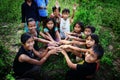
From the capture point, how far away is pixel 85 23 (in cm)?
730

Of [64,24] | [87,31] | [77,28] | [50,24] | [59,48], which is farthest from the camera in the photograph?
[64,24]

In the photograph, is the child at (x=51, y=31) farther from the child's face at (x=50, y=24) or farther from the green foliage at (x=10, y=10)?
the green foliage at (x=10, y=10)

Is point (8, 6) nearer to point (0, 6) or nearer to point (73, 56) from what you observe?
point (0, 6)

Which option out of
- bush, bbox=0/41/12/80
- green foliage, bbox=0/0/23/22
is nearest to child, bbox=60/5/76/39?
bush, bbox=0/41/12/80

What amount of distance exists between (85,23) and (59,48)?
2.30m

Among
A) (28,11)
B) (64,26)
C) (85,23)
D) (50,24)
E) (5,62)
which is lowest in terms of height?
(5,62)

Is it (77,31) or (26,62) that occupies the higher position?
(77,31)

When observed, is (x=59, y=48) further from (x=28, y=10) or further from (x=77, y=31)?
(x=28, y=10)

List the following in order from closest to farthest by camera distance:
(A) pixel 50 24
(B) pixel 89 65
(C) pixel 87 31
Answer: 1. (B) pixel 89 65
2. (C) pixel 87 31
3. (A) pixel 50 24

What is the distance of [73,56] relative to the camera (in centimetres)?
586

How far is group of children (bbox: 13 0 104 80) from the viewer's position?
4.46 meters

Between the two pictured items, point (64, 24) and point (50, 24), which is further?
point (64, 24)

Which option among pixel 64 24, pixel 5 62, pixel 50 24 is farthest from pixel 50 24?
pixel 5 62

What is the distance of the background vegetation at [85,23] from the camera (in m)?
5.43
